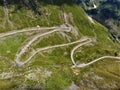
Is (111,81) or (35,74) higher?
(35,74)

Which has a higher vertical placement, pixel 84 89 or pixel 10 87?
pixel 10 87

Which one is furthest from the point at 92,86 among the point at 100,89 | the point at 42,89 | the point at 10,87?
the point at 10,87

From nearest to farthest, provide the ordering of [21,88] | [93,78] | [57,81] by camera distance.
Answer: [21,88] → [57,81] → [93,78]

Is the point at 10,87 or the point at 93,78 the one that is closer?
the point at 10,87

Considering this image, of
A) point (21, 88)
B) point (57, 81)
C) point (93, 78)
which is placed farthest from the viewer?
point (93, 78)

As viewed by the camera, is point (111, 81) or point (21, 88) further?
point (111, 81)

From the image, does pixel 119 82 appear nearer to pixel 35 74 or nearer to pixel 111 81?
pixel 111 81

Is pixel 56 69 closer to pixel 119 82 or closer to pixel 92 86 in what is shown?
pixel 92 86

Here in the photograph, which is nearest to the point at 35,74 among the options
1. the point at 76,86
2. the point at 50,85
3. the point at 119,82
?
the point at 50,85
